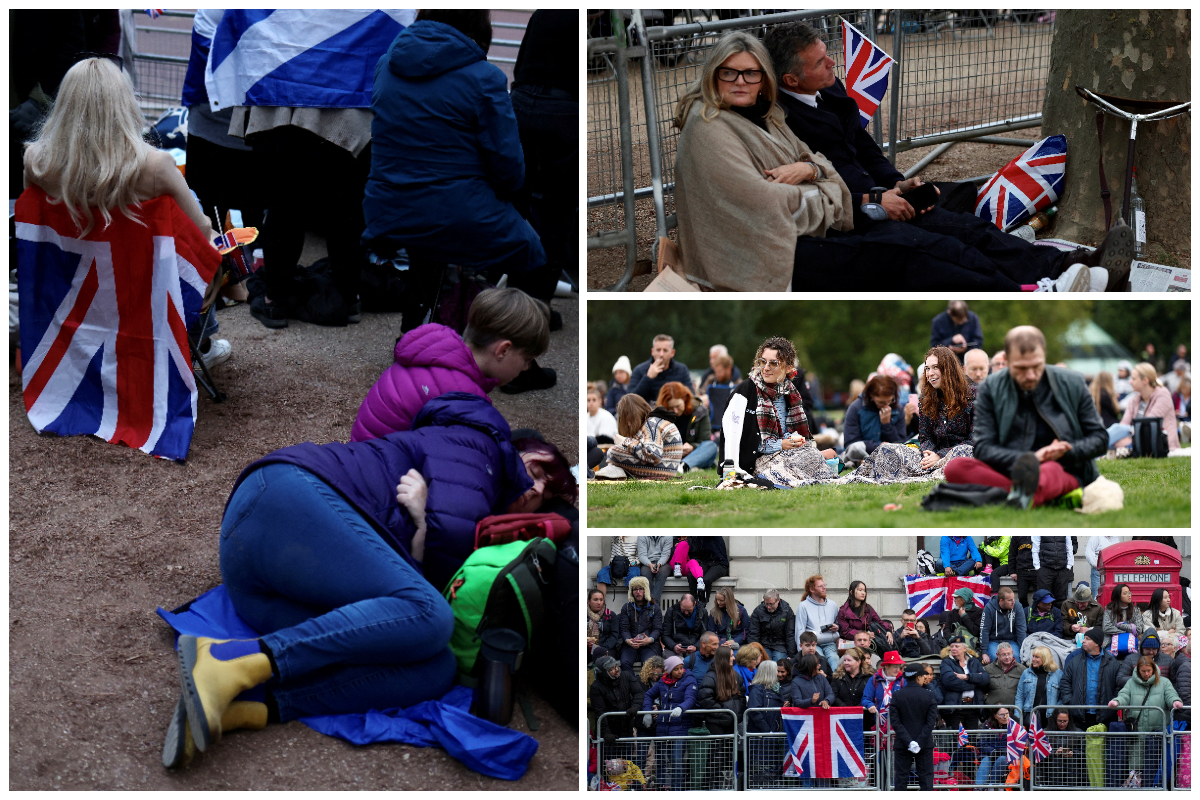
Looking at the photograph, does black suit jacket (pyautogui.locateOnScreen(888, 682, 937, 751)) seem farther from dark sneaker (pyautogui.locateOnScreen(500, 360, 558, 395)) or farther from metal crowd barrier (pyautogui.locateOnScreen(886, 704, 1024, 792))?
dark sneaker (pyautogui.locateOnScreen(500, 360, 558, 395))

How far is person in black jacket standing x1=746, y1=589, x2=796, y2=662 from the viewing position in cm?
564

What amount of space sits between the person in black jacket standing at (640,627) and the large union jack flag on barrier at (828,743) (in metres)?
1.03

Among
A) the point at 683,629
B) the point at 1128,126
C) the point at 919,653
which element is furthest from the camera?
the point at 919,653

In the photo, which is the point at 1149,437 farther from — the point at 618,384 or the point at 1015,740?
the point at 1015,740

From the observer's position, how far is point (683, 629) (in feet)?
17.8

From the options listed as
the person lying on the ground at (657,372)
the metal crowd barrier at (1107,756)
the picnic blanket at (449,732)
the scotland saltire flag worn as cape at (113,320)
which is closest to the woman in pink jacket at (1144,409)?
the person lying on the ground at (657,372)

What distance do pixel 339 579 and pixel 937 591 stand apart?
371cm

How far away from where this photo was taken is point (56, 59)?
6523 mm

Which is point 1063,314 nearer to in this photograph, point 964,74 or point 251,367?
point 964,74

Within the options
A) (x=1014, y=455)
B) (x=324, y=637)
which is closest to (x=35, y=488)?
(x=324, y=637)

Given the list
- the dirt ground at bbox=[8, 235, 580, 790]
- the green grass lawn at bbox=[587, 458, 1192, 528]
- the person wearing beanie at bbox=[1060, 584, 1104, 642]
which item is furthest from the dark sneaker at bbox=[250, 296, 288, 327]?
the person wearing beanie at bbox=[1060, 584, 1104, 642]

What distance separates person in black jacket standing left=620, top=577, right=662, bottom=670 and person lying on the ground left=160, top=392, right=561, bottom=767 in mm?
1868

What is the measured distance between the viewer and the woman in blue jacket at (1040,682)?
5.51 meters

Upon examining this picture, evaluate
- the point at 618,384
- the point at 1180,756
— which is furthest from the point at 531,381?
the point at 1180,756
